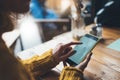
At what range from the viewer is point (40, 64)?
1.14 m

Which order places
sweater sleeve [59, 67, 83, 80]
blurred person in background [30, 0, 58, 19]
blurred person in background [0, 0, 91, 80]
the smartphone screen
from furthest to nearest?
1. blurred person in background [30, 0, 58, 19]
2. the smartphone screen
3. sweater sleeve [59, 67, 83, 80]
4. blurred person in background [0, 0, 91, 80]

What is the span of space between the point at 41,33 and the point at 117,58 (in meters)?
1.50

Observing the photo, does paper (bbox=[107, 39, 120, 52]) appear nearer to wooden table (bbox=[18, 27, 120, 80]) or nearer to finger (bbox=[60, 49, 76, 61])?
wooden table (bbox=[18, 27, 120, 80])

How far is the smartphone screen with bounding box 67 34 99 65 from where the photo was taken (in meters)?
1.10

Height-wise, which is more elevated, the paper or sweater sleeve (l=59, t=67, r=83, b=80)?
the paper

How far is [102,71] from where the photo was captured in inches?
43.0

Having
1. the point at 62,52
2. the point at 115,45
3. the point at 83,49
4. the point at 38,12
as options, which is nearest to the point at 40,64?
the point at 62,52

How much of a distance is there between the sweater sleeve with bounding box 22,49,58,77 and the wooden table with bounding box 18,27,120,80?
1.5 inches

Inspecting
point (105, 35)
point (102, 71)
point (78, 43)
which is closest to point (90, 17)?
point (105, 35)

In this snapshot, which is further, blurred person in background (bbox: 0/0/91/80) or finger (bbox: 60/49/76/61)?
finger (bbox: 60/49/76/61)

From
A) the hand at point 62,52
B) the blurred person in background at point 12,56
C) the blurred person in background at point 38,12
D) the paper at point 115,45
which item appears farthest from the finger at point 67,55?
the blurred person in background at point 38,12

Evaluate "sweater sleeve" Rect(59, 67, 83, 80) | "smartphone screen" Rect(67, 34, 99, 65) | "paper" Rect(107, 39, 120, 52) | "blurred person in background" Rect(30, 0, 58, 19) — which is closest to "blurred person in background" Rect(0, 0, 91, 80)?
"sweater sleeve" Rect(59, 67, 83, 80)

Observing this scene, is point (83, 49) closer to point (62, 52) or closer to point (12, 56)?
point (62, 52)

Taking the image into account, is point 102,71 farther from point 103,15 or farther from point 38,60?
point 103,15
